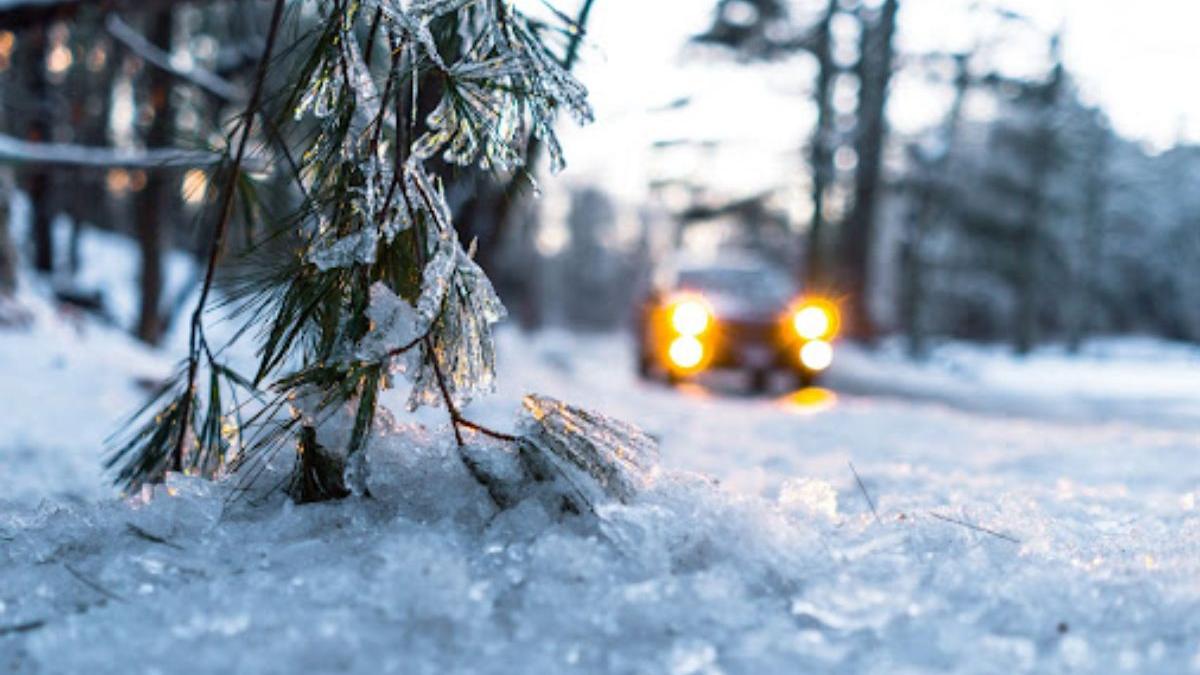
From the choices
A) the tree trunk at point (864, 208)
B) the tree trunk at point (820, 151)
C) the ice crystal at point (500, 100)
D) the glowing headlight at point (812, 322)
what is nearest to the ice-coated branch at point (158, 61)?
the ice crystal at point (500, 100)

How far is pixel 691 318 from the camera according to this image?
9.80 meters

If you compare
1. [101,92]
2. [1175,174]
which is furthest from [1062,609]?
[1175,174]

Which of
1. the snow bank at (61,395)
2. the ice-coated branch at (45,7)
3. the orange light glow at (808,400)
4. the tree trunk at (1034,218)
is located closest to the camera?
the snow bank at (61,395)

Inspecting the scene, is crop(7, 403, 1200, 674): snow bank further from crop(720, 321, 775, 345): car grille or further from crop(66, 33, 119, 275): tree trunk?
crop(66, 33, 119, 275): tree trunk

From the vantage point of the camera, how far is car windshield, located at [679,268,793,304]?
10.3 metres

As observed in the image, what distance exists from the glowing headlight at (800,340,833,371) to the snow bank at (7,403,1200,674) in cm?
795

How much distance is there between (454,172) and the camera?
206 centimetres

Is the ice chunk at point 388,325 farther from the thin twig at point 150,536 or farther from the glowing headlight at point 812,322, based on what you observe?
the glowing headlight at point 812,322

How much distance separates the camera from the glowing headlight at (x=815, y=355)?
977cm

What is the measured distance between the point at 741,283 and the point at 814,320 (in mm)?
1060

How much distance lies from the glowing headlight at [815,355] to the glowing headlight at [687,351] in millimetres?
1015

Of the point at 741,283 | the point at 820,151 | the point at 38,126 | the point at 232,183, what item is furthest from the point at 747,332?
the point at 820,151

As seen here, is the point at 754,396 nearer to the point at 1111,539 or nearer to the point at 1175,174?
the point at 1111,539

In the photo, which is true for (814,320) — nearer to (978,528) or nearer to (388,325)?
(978,528)
